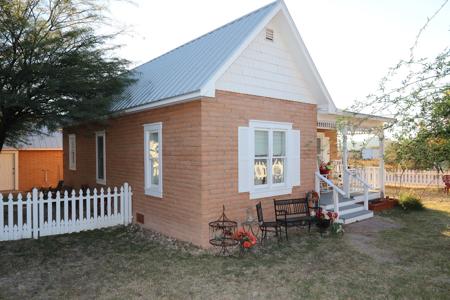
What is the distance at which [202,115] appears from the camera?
770 centimetres

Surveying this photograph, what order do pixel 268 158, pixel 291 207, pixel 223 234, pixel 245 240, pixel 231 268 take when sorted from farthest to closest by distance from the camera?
pixel 291 207
pixel 268 158
pixel 223 234
pixel 245 240
pixel 231 268

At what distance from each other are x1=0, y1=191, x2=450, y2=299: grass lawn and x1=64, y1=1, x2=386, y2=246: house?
3.76 ft

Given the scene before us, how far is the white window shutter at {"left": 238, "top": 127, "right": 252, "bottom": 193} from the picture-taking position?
8461 millimetres

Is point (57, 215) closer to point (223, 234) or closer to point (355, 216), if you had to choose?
point (223, 234)

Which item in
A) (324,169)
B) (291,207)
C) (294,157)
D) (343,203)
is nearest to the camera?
(291,207)

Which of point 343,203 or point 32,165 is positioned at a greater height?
point 32,165

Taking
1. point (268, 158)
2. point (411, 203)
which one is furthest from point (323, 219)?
point (411, 203)

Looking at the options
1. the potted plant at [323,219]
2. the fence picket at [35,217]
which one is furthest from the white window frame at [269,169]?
the fence picket at [35,217]

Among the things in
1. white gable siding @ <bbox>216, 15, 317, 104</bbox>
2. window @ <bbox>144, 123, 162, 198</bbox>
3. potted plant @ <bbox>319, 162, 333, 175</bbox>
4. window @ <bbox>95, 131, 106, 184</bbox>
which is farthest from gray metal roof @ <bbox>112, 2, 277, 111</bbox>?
potted plant @ <bbox>319, 162, 333, 175</bbox>

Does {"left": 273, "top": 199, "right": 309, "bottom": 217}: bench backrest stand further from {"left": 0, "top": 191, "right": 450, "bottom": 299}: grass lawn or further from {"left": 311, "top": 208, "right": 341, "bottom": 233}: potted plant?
{"left": 0, "top": 191, "right": 450, "bottom": 299}: grass lawn

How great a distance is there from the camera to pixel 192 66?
29.7ft

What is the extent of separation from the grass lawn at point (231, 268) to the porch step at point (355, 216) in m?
0.96

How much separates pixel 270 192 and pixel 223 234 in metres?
2.03

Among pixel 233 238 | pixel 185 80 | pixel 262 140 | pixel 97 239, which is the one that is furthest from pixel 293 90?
pixel 97 239
